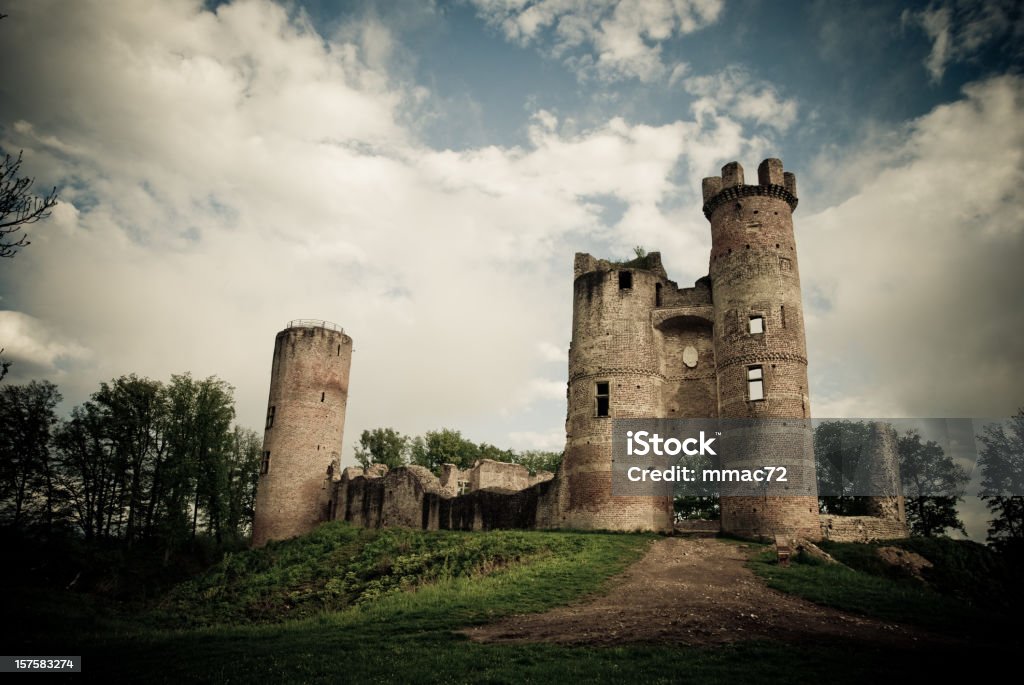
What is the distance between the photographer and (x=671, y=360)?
28.3 m

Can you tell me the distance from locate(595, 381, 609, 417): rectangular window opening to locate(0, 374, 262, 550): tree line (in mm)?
24875

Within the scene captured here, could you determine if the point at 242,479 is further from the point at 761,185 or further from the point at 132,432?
the point at 761,185

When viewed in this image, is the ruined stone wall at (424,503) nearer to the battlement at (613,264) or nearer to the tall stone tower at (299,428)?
the tall stone tower at (299,428)

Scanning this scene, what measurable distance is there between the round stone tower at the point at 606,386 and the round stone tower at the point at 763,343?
2.77 meters

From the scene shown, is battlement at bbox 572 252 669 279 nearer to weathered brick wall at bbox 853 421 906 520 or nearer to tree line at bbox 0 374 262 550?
weathered brick wall at bbox 853 421 906 520

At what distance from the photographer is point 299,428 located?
1487 inches

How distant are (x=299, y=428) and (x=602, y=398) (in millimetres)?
19140

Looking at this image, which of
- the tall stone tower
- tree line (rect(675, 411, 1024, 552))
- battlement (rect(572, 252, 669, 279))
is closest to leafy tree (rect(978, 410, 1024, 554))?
tree line (rect(675, 411, 1024, 552))

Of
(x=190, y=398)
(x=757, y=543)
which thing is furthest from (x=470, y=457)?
(x=757, y=543)

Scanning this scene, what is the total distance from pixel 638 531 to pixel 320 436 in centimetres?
2094

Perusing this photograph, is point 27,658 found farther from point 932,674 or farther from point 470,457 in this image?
point 470,457

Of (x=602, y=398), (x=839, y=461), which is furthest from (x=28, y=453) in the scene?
(x=839, y=461)

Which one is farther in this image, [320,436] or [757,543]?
[320,436]

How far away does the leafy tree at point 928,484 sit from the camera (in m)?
37.2
